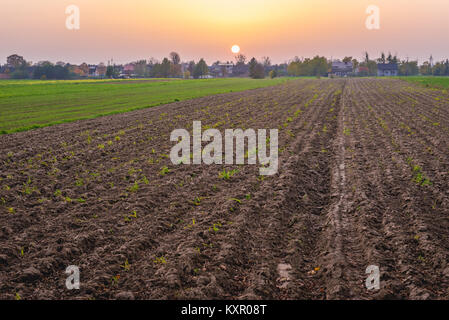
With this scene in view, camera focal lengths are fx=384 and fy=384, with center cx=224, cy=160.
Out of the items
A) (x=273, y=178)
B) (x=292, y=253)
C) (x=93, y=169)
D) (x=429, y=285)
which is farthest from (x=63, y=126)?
(x=429, y=285)

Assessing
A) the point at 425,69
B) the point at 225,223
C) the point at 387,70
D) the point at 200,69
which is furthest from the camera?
the point at 425,69

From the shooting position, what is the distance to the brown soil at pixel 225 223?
5375 mm

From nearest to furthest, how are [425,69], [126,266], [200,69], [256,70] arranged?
[126,266] → [256,70] → [200,69] → [425,69]

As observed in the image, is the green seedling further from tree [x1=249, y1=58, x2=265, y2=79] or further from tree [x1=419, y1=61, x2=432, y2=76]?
tree [x1=419, y1=61, x2=432, y2=76]

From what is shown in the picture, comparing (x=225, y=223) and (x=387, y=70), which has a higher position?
(x=387, y=70)

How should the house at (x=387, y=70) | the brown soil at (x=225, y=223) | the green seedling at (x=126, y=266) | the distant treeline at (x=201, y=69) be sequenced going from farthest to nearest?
1. the house at (x=387, y=70)
2. the distant treeline at (x=201, y=69)
3. the green seedling at (x=126, y=266)
4. the brown soil at (x=225, y=223)

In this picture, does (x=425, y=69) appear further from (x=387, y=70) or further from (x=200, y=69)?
(x=200, y=69)

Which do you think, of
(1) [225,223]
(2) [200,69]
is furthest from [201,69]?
(1) [225,223]

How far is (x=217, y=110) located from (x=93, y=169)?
664 inches

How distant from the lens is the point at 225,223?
24.4ft

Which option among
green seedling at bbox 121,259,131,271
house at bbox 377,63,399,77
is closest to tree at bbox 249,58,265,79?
house at bbox 377,63,399,77

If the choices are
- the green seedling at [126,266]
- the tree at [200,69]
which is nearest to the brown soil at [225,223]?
the green seedling at [126,266]

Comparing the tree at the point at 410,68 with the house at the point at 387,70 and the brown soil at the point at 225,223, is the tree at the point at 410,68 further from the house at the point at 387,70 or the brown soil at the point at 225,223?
the brown soil at the point at 225,223

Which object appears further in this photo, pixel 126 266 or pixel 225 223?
pixel 225 223
